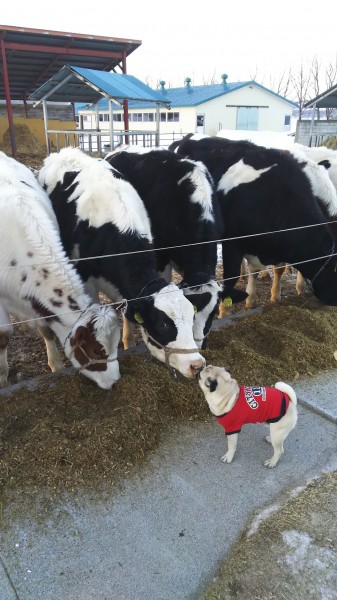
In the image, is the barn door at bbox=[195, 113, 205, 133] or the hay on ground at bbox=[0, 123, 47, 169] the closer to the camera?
the hay on ground at bbox=[0, 123, 47, 169]

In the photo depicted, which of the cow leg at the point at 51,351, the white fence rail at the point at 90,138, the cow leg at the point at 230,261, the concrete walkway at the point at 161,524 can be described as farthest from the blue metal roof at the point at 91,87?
the concrete walkway at the point at 161,524

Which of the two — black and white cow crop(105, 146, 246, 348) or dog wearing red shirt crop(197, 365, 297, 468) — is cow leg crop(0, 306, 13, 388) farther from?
dog wearing red shirt crop(197, 365, 297, 468)

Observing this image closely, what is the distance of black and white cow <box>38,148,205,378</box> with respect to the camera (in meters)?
3.51

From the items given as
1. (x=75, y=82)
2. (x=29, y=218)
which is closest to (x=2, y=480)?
(x=29, y=218)

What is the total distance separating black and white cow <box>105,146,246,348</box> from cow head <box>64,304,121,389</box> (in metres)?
0.92

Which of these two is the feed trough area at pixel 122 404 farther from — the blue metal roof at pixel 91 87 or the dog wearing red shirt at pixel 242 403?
the blue metal roof at pixel 91 87

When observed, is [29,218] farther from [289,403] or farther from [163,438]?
[289,403]

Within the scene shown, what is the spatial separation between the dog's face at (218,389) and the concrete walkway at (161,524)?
520 millimetres

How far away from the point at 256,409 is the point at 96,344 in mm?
1327

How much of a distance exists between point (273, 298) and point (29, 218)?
147 inches

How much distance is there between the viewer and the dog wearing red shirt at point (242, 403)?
2805 millimetres

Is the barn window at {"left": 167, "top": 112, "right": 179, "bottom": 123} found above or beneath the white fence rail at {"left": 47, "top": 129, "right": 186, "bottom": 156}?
above

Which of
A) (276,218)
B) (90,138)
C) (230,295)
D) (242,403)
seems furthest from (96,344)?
(90,138)

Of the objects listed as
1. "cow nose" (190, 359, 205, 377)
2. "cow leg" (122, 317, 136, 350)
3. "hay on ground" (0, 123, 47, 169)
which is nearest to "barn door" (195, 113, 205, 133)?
"hay on ground" (0, 123, 47, 169)
